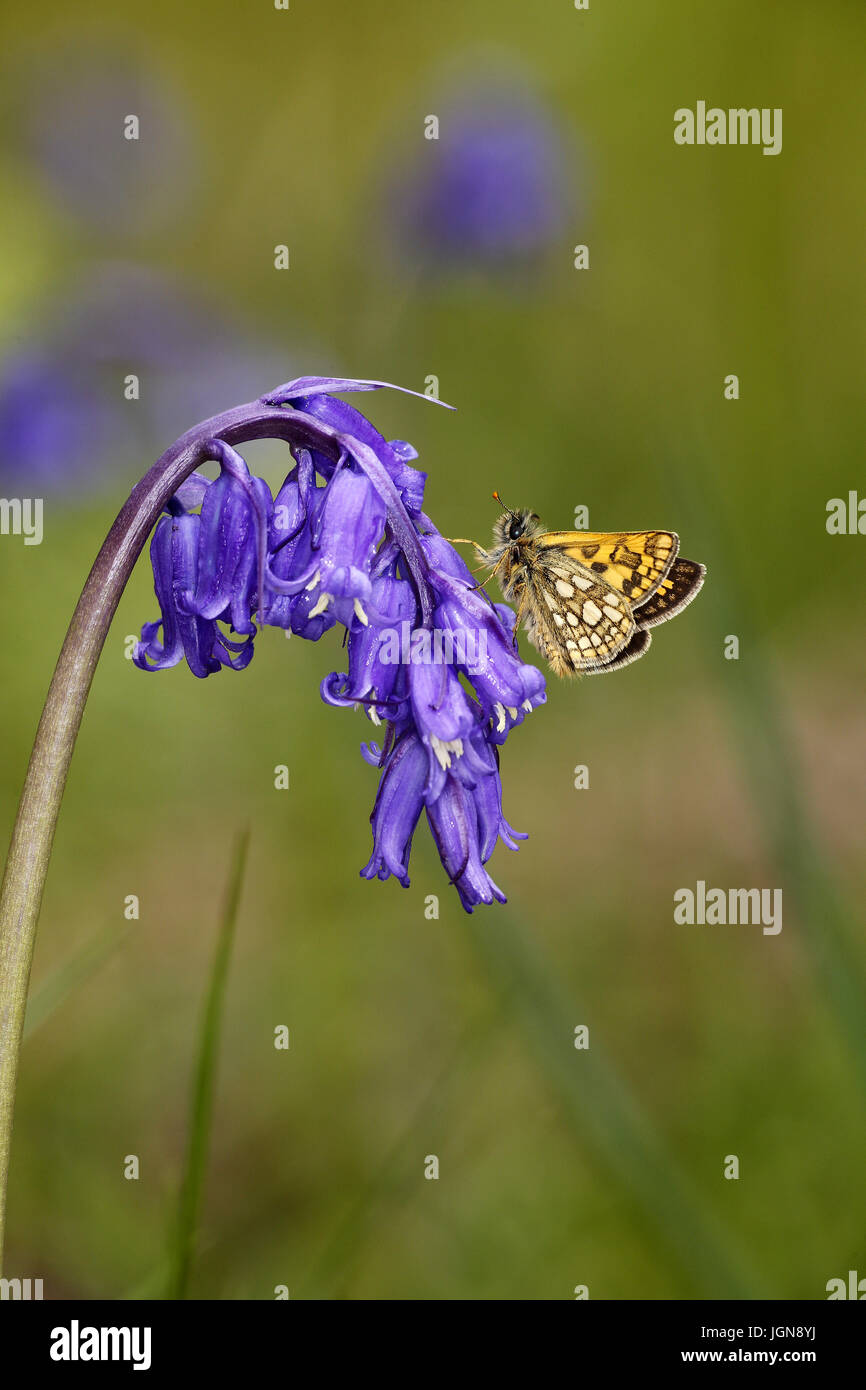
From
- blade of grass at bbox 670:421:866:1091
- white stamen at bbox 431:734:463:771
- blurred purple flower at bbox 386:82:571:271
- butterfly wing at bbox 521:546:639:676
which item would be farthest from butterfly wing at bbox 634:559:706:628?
blurred purple flower at bbox 386:82:571:271

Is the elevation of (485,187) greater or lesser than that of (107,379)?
greater

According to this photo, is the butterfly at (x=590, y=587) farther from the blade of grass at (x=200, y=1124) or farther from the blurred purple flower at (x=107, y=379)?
the blurred purple flower at (x=107, y=379)

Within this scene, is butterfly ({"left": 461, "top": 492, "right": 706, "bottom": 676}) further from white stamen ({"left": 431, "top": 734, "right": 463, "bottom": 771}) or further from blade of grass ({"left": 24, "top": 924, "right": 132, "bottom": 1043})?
blade of grass ({"left": 24, "top": 924, "right": 132, "bottom": 1043})

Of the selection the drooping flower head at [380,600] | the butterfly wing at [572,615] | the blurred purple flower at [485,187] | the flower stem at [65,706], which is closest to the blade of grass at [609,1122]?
the butterfly wing at [572,615]

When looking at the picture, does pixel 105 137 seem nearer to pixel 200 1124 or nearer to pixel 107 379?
pixel 107 379

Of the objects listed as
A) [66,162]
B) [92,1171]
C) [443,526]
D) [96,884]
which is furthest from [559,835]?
[66,162]

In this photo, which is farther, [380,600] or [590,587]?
[590,587]

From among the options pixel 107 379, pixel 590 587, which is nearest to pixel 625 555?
pixel 590 587
